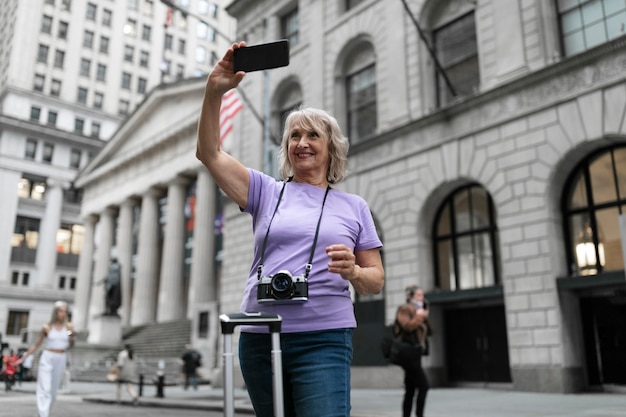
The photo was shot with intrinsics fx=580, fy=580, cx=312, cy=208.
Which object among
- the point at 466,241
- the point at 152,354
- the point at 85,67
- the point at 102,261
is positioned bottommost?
the point at 152,354

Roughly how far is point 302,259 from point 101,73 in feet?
236

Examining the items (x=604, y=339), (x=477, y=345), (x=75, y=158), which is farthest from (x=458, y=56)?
(x=75, y=158)

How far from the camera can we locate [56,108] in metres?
63.7

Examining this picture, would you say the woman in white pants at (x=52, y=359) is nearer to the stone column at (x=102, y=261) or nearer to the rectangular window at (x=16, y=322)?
the stone column at (x=102, y=261)

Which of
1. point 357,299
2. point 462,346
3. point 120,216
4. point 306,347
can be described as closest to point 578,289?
point 462,346

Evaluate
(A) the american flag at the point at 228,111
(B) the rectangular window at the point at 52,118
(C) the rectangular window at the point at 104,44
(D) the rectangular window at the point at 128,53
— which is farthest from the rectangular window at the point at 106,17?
(A) the american flag at the point at 228,111

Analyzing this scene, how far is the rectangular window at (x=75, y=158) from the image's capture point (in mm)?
64938

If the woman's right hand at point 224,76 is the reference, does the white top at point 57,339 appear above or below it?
below

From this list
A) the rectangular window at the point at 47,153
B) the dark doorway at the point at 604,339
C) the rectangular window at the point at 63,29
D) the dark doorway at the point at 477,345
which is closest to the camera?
the dark doorway at the point at 604,339

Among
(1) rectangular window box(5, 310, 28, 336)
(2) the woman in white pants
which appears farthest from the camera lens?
(1) rectangular window box(5, 310, 28, 336)

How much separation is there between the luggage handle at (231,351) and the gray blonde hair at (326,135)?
940 mm

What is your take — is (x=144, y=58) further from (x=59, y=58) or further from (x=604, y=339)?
(x=604, y=339)

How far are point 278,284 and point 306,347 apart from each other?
0.30 metres

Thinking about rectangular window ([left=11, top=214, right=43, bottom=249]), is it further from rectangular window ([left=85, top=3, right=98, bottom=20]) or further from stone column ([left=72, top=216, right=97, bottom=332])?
rectangular window ([left=85, top=3, right=98, bottom=20])
